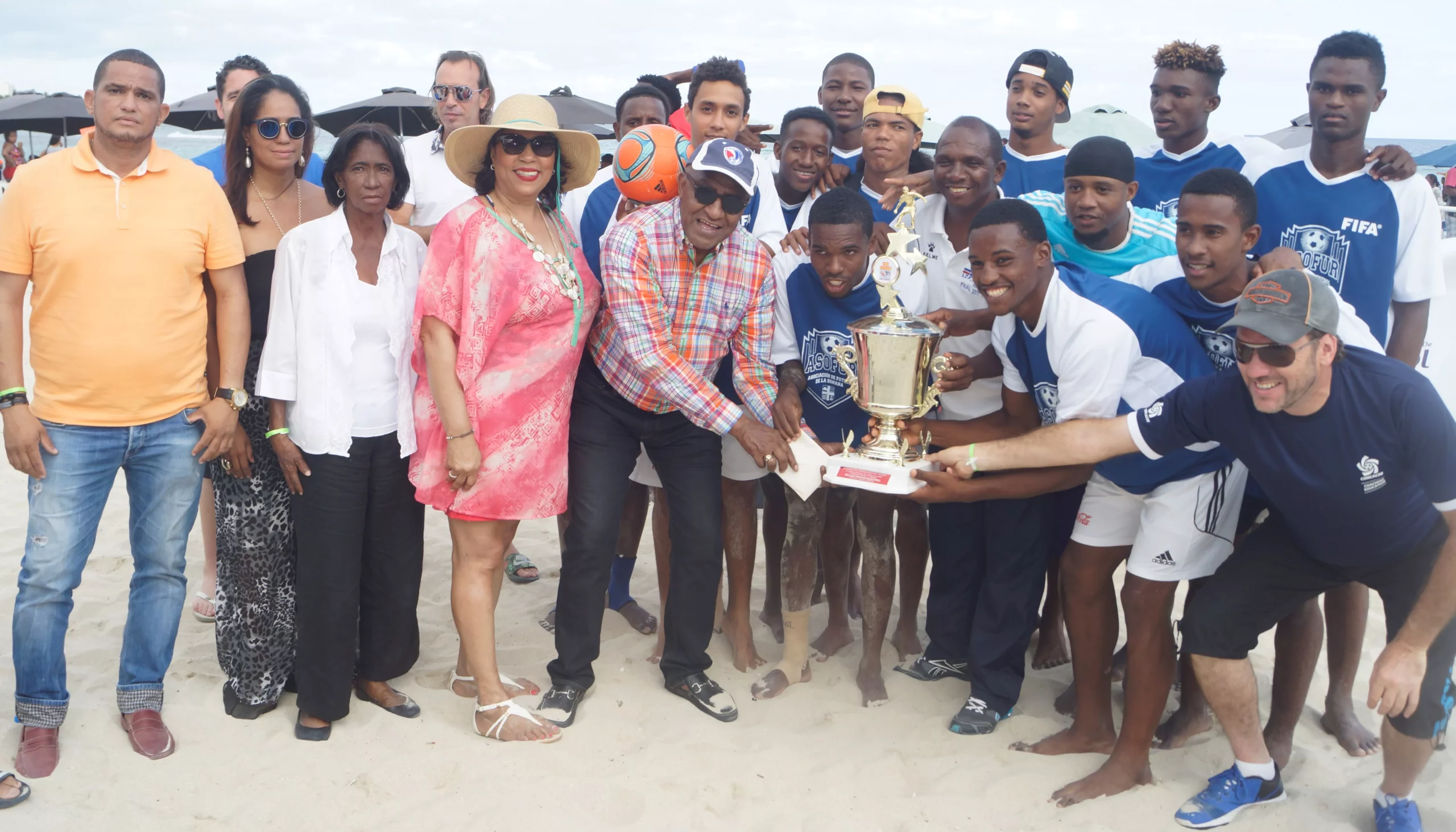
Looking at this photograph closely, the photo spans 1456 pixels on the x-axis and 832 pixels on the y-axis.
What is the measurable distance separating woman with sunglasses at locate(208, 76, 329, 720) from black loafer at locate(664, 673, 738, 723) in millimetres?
1640

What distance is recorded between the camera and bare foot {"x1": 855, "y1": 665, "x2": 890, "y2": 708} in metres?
4.35

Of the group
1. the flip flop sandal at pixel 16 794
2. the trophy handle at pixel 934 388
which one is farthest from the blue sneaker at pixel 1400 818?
the flip flop sandal at pixel 16 794

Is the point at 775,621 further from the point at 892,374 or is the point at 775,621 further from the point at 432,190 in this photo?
the point at 432,190

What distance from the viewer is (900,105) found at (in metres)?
4.48

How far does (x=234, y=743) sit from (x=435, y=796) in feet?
Result: 3.00

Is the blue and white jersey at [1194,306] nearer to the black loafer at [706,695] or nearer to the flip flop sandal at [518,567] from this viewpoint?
the black loafer at [706,695]

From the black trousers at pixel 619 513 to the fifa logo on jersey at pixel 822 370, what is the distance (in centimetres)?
49

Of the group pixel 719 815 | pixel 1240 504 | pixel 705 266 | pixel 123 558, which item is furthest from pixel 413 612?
pixel 1240 504

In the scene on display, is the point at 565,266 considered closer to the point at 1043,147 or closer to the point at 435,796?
the point at 435,796

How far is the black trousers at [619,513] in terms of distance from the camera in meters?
4.09

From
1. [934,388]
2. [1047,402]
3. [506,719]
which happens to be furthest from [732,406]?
[506,719]

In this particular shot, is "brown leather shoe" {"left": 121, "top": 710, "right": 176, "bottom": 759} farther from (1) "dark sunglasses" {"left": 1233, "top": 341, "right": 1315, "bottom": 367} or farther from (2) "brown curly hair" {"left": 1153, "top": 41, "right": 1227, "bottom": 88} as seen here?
(2) "brown curly hair" {"left": 1153, "top": 41, "right": 1227, "bottom": 88}

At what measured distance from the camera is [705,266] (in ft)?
13.2

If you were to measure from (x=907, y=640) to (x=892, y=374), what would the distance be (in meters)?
1.65
